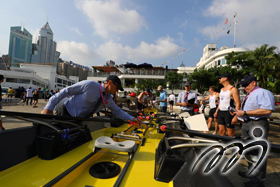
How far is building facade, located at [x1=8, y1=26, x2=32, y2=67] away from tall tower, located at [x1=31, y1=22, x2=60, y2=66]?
8.24 metres

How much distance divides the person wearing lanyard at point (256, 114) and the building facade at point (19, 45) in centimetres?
11742

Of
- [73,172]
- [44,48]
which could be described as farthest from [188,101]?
[44,48]

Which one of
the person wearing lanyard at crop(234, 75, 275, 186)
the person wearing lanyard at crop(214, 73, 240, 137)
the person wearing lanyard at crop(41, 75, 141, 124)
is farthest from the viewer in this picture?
the person wearing lanyard at crop(214, 73, 240, 137)

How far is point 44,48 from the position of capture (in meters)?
113

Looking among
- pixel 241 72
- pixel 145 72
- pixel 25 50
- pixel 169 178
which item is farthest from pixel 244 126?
pixel 25 50

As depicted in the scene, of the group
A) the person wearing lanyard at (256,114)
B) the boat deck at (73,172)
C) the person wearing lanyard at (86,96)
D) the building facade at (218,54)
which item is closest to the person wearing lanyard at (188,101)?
the person wearing lanyard at (256,114)

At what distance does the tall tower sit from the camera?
362 ft

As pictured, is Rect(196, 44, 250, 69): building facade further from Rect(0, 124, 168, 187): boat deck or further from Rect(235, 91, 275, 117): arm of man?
Rect(0, 124, 168, 187): boat deck

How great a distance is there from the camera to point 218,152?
1.08 m

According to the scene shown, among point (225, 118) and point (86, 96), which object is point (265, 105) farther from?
point (86, 96)

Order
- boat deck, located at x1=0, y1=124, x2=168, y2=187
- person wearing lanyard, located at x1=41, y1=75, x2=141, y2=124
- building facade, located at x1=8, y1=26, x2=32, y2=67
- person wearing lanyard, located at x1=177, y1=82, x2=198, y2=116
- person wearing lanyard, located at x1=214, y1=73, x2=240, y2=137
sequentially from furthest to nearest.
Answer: building facade, located at x1=8, y1=26, x2=32, y2=67, person wearing lanyard, located at x1=177, y1=82, x2=198, y2=116, person wearing lanyard, located at x1=214, y1=73, x2=240, y2=137, person wearing lanyard, located at x1=41, y1=75, x2=141, y2=124, boat deck, located at x1=0, y1=124, x2=168, y2=187

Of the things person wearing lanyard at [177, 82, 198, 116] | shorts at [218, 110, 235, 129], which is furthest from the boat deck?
person wearing lanyard at [177, 82, 198, 116]

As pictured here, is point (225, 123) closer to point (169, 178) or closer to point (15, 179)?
point (169, 178)

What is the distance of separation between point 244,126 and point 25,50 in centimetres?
13013
